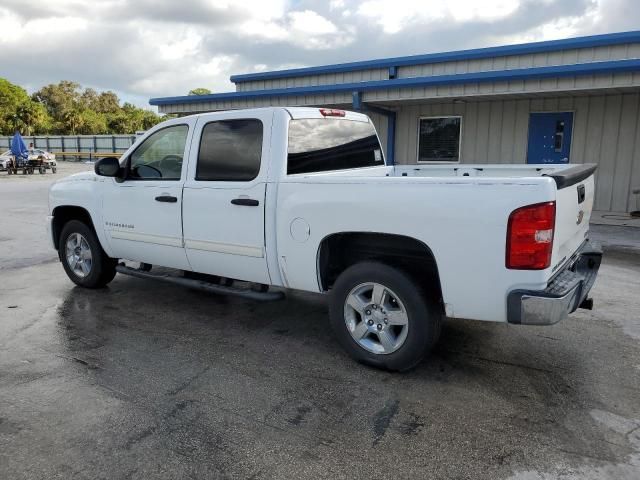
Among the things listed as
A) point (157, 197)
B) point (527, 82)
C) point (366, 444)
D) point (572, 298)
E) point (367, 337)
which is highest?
point (527, 82)

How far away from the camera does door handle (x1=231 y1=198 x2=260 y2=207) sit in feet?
13.8

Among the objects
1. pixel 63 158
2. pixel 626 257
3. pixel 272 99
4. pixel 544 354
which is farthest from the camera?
pixel 63 158

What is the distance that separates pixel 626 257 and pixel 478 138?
6219mm

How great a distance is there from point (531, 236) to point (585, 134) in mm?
10453

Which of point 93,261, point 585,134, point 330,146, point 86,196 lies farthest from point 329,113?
point 585,134

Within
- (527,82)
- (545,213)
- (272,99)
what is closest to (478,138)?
(527,82)

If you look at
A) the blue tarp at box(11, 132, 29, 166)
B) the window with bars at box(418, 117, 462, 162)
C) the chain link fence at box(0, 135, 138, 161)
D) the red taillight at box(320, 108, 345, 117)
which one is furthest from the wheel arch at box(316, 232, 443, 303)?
the chain link fence at box(0, 135, 138, 161)

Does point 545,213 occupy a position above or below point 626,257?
above

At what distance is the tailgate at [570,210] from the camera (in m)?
3.21

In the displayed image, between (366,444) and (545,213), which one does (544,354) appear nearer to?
(545,213)

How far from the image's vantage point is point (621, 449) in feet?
9.32

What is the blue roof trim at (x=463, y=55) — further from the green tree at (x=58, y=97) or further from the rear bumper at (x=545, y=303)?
the green tree at (x=58, y=97)

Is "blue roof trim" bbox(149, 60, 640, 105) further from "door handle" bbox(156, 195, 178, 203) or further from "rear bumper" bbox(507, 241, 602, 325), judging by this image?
"door handle" bbox(156, 195, 178, 203)

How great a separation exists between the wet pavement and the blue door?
7.77m
